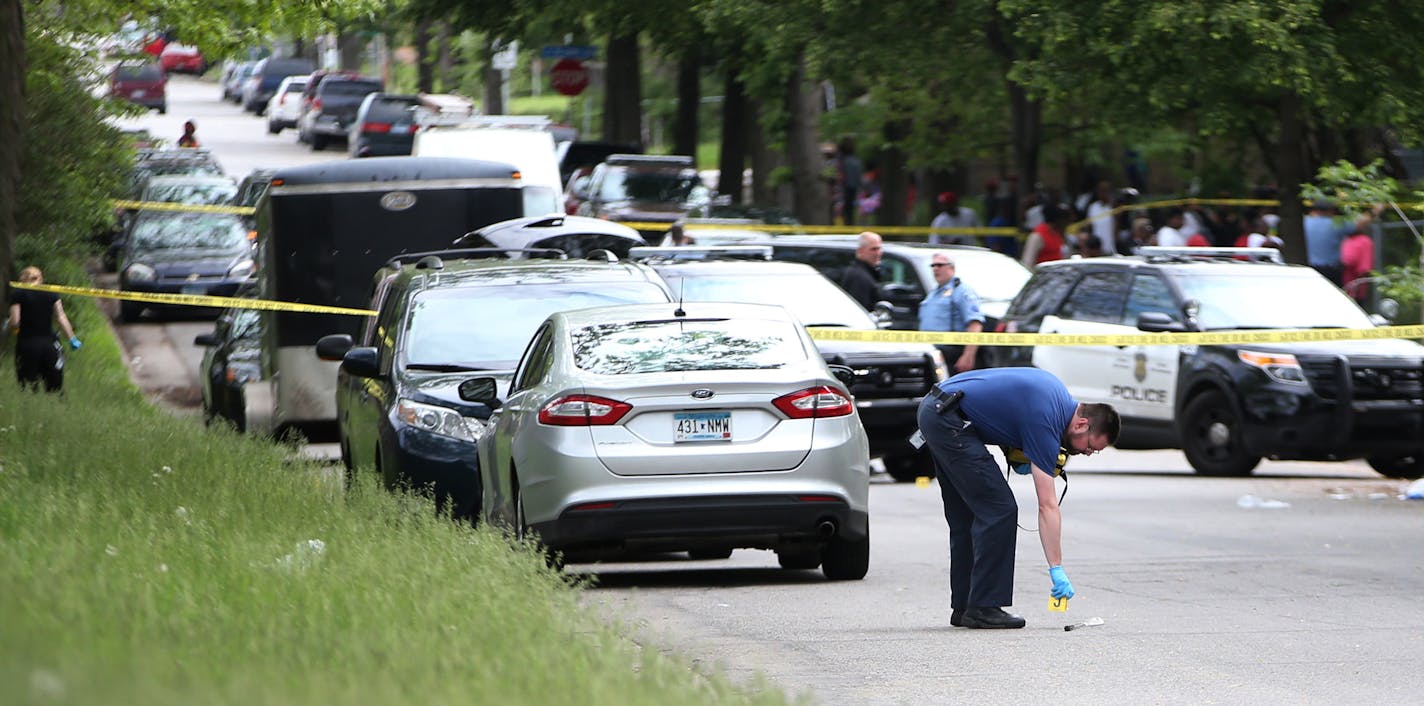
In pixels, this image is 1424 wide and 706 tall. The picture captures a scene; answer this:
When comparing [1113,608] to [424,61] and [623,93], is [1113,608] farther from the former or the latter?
[424,61]

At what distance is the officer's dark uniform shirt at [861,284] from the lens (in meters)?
21.0

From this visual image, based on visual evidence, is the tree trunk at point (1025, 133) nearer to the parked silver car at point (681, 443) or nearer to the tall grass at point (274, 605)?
the parked silver car at point (681, 443)

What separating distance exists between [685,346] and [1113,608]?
2447mm

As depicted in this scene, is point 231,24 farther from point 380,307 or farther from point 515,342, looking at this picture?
point 515,342

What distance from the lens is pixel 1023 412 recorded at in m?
9.62

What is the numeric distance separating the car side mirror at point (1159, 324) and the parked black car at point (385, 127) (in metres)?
30.2

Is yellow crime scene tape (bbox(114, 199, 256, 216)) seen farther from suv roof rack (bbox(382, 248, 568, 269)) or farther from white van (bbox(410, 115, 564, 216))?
suv roof rack (bbox(382, 248, 568, 269))

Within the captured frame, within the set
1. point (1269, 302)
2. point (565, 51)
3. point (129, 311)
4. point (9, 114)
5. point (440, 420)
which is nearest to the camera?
point (440, 420)

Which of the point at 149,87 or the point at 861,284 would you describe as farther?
the point at 149,87

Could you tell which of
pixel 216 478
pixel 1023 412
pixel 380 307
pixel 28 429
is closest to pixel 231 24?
pixel 380 307

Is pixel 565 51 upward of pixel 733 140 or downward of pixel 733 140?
upward

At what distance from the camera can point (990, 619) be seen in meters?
10.0

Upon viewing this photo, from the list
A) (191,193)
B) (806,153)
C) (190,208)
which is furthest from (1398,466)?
(191,193)

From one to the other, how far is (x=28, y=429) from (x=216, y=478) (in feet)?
9.73
